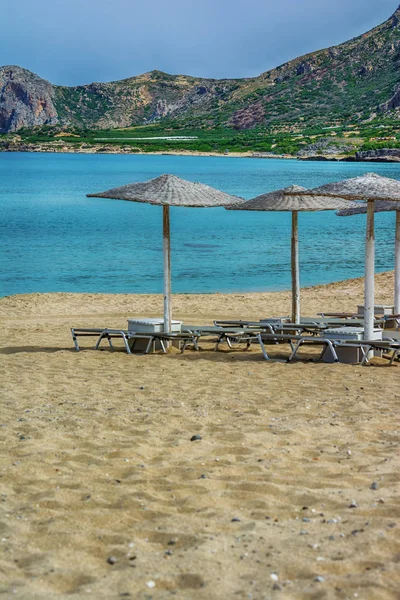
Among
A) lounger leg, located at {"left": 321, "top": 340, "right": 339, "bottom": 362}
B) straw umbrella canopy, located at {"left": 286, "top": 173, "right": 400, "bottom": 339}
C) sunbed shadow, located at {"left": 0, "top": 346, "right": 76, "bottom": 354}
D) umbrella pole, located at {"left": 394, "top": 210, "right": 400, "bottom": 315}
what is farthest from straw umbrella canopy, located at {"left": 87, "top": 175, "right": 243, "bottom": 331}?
umbrella pole, located at {"left": 394, "top": 210, "right": 400, "bottom": 315}

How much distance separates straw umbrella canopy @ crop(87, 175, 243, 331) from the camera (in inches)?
383

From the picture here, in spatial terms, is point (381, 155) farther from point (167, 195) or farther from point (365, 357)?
point (365, 357)

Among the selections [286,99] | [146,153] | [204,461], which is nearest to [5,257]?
[204,461]

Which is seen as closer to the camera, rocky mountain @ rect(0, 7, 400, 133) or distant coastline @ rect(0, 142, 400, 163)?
distant coastline @ rect(0, 142, 400, 163)

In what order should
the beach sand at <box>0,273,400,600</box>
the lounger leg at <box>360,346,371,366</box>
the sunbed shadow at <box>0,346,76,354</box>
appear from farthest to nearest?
the sunbed shadow at <box>0,346,76,354</box> → the lounger leg at <box>360,346,371,366</box> → the beach sand at <box>0,273,400,600</box>

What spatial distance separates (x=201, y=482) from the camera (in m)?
4.91

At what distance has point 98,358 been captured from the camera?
32.2 feet

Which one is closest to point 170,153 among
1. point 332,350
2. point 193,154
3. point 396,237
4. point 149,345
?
point 193,154

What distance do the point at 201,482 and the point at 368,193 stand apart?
15.2ft

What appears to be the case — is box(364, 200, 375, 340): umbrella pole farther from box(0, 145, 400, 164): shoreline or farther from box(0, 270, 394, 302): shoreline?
box(0, 145, 400, 164): shoreline

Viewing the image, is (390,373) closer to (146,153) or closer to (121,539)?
(121,539)

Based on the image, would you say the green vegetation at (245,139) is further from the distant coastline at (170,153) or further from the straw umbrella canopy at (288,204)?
the straw umbrella canopy at (288,204)

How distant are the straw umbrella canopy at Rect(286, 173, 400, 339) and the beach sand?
2.50ft

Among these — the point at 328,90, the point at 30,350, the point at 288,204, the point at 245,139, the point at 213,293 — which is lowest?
the point at 213,293
